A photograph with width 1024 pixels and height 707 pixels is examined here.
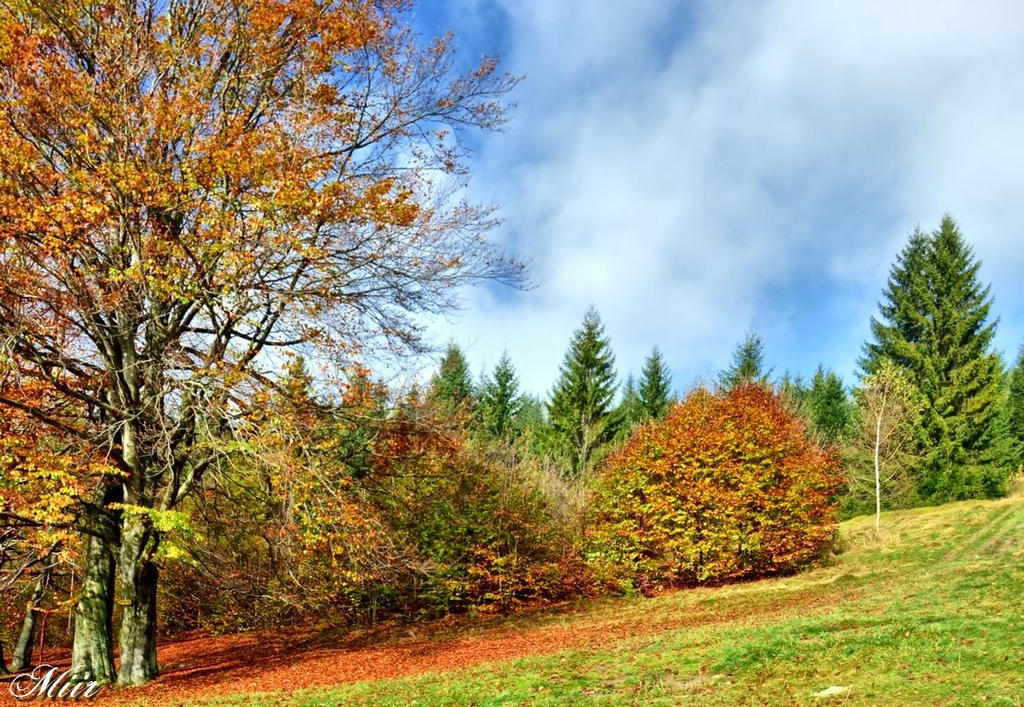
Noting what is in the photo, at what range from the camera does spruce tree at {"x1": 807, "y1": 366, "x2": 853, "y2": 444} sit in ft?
139

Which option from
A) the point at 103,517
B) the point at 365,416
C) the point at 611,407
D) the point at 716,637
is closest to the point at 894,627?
the point at 716,637

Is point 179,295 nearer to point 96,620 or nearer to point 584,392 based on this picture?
point 96,620

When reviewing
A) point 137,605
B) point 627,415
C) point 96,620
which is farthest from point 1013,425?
point 96,620

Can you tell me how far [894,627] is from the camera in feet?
27.5

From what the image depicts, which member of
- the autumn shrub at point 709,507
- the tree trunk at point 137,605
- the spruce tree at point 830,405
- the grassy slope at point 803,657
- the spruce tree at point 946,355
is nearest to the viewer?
the grassy slope at point 803,657

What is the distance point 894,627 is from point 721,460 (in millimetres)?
10322

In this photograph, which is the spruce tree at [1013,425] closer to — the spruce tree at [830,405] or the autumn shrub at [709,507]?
the spruce tree at [830,405]

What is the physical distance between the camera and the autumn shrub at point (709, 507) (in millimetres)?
18203

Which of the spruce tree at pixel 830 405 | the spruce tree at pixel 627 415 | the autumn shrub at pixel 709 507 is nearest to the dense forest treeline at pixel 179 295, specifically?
the autumn shrub at pixel 709 507

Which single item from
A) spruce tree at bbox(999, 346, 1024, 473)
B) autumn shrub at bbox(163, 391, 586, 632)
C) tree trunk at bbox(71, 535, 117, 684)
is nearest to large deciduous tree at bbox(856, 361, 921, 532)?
spruce tree at bbox(999, 346, 1024, 473)

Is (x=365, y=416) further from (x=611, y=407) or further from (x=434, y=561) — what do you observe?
(x=611, y=407)

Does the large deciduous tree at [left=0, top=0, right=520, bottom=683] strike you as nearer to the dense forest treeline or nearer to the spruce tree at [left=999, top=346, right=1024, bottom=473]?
the dense forest treeline

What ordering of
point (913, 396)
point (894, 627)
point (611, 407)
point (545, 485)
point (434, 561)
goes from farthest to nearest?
point (611, 407), point (913, 396), point (545, 485), point (434, 561), point (894, 627)

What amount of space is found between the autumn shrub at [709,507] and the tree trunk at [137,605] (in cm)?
1237
